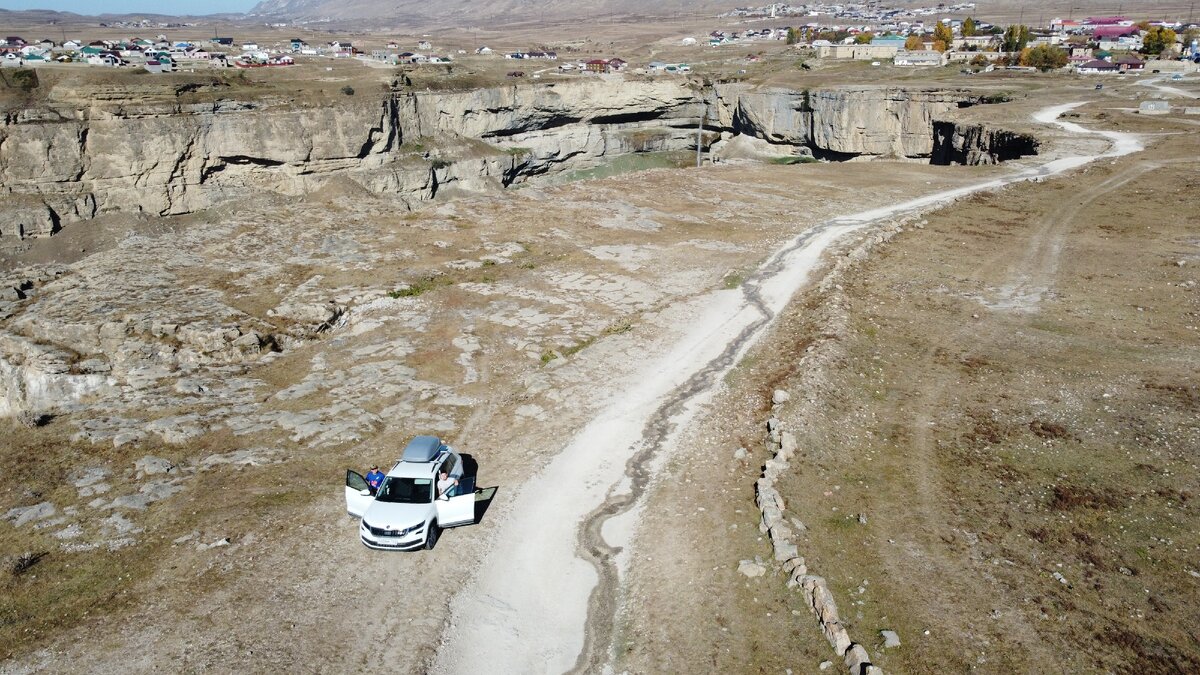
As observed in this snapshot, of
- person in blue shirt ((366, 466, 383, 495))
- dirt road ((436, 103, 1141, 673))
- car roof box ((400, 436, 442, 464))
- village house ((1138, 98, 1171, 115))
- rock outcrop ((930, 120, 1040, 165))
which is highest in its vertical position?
village house ((1138, 98, 1171, 115))

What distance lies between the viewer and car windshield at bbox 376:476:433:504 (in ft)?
56.3

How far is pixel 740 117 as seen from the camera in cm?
9806

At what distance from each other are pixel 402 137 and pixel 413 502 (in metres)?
68.2

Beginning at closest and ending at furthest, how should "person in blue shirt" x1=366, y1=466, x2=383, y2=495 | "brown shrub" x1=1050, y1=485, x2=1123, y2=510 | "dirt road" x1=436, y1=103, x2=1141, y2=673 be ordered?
"dirt road" x1=436, y1=103, x2=1141, y2=673
"brown shrub" x1=1050, y1=485, x2=1123, y2=510
"person in blue shirt" x1=366, y1=466, x2=383, y2=495

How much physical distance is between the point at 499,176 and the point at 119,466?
67.7m

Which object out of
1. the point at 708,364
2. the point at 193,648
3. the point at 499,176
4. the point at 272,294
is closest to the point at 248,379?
the point at 272,294

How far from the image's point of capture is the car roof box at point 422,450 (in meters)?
17.8

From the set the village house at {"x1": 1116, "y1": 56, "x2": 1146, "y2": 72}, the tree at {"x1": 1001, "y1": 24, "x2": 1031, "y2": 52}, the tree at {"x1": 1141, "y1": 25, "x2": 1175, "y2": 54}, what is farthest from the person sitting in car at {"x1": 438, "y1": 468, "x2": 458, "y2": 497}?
the tree at {"x1": 1141, "y1": 25, "x2": 1175, "y2": 54}

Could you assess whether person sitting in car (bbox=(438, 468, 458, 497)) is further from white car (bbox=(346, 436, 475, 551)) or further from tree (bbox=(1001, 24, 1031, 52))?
tree (bbox=(1001, 24, 1031, 52))

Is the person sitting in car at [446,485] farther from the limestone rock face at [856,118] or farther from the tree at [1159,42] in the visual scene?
the tree at [1159,42]

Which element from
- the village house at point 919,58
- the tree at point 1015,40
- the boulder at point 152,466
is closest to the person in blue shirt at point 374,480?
the boulder at point 152,466

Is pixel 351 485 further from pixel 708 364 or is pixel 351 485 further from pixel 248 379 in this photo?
pixel 708 364

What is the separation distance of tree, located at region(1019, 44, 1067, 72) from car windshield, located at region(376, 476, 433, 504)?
123 meters

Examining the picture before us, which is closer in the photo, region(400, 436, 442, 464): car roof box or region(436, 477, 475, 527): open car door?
region(436, 477, 475, 527): open car door
